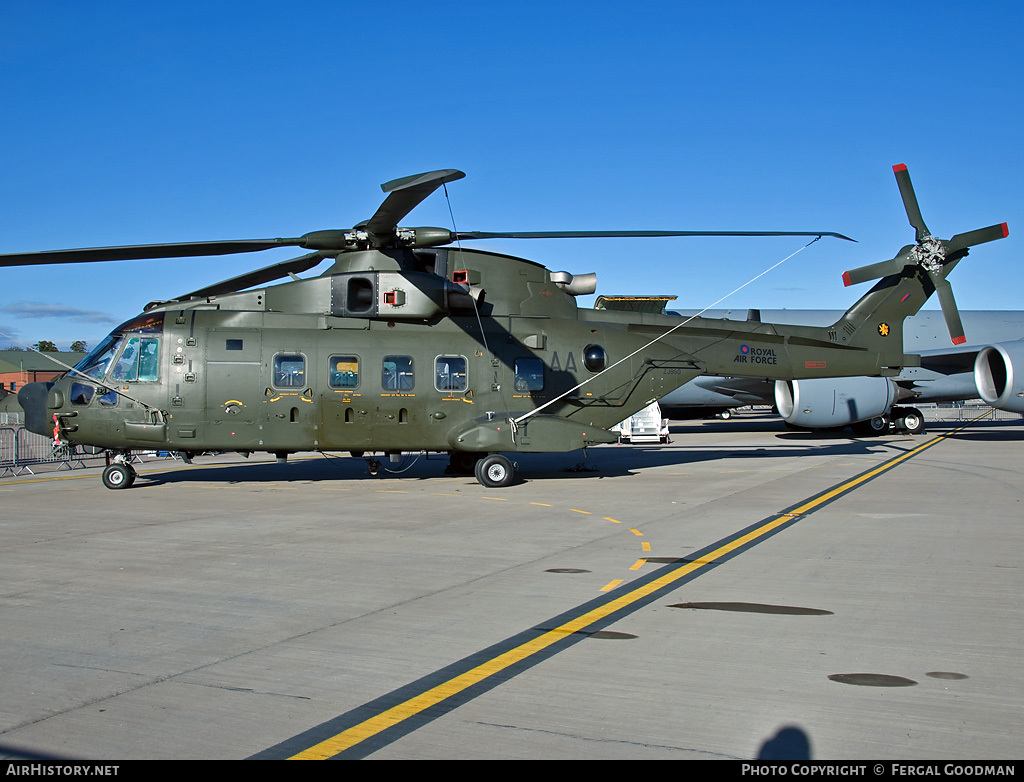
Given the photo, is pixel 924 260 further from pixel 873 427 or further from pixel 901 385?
pixel 873 427

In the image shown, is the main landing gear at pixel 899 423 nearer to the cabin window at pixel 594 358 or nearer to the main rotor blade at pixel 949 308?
the main rotor blade at pixel 949 308

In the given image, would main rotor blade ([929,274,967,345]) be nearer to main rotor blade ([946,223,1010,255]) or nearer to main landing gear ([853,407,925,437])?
main rotor blade ([946,223,1010,255])

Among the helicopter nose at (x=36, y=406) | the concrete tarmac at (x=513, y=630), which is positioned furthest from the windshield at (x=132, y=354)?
the concrete tarmac at (x=513, y=630)

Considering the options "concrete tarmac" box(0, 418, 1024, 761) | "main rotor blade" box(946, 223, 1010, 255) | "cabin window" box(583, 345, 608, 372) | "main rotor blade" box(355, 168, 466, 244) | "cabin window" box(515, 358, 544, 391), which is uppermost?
"main rotor blade" box(946, 223, 1010, 255)

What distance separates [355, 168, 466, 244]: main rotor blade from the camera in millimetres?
10102

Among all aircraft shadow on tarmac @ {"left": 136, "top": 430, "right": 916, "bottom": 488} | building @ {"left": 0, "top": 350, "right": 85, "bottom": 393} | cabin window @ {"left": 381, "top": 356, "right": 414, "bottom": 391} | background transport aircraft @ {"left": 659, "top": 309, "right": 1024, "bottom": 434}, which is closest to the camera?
cabin window @ {"left": 381, "top": 356, "right": 414, "bottom": 391}

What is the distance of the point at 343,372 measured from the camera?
15680 millimetres

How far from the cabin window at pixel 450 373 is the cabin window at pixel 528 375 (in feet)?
3.60

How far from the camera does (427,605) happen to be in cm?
670

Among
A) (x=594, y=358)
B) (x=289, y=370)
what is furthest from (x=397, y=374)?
(x=594, y=358)

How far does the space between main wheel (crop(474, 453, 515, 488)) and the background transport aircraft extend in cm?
1149

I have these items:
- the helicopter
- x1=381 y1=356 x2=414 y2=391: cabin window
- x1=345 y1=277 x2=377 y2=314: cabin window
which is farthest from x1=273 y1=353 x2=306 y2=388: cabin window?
x1=381 y1=356 x2=414 y2=391: cabin window

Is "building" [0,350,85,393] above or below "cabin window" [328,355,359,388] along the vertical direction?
above

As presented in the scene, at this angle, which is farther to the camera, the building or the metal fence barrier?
the building
